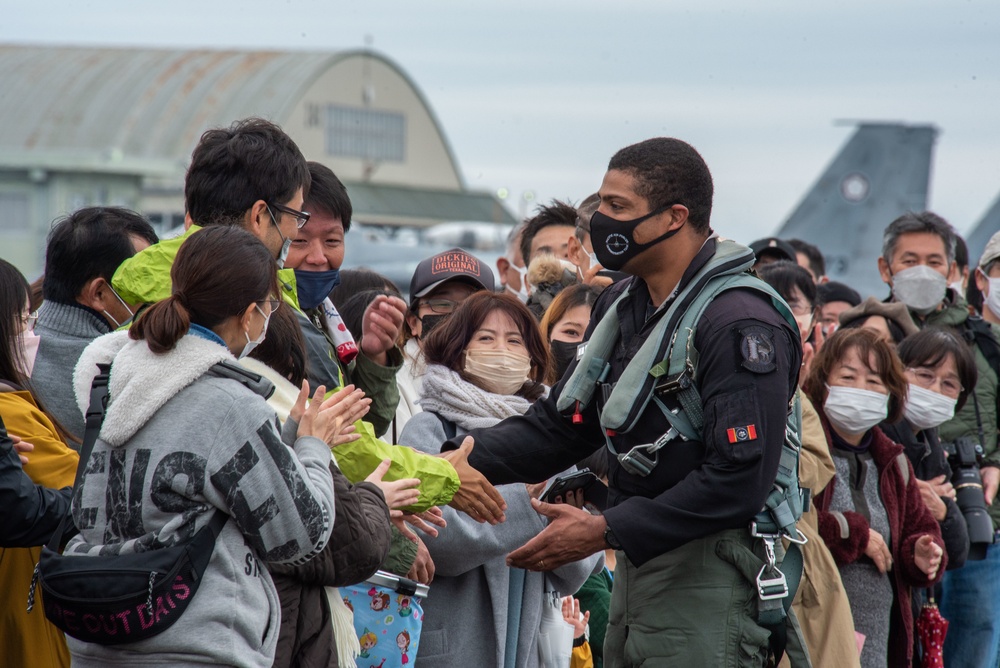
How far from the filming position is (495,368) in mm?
4676

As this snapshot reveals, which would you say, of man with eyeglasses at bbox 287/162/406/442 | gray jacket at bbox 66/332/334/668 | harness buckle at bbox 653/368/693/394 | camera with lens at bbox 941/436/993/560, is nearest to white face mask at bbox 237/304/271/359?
gray jacket at bbox 66/332/334/668

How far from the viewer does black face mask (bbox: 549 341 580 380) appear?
18.3 ft

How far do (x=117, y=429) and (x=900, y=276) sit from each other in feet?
18.5

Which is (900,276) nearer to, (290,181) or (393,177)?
(290,181)

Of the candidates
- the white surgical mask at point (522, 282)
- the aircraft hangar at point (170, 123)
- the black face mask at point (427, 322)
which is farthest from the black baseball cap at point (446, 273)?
the aircraft hangar at point (170, 123)

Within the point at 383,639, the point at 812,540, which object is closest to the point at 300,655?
the point at 383,639

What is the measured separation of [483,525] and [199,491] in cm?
162

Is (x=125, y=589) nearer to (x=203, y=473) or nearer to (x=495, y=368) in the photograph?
(x=203, y=473)

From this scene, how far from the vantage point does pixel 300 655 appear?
329 centimetres

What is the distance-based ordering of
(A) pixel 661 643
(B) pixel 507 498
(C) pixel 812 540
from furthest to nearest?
1. (C) pixel 812 540
2. (B) pixel 507 498
3. (A) pixel 661 643

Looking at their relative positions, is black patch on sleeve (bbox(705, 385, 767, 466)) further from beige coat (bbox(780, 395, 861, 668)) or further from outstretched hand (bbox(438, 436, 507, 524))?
beige coat (bbox(780, 395, 861, 668))

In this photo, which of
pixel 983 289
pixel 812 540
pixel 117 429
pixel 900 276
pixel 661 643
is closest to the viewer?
pixel 117 429

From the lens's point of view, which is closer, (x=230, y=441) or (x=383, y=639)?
(x=230, y=441)

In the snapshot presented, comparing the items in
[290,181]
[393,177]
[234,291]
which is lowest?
[393,177]
